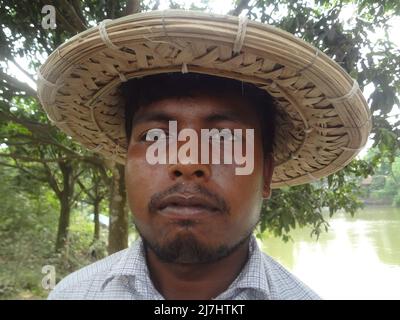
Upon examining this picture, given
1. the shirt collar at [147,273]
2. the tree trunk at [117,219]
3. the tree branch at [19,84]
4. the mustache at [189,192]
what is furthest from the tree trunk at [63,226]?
the mustache at [189,192]

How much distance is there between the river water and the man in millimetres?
5376

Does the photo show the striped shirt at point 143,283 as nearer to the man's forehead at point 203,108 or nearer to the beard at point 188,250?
the beard at point 188,250

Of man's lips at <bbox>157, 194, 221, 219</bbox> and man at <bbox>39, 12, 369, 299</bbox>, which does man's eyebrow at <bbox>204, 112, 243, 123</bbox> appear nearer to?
man at <bbox>39, 12, 369, 299</bbox>

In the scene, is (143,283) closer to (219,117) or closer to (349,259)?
(219,117)

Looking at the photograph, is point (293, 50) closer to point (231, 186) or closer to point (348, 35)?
point (231, 186)

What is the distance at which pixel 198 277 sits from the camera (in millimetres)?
1202

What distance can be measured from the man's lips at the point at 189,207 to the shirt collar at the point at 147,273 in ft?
0.87

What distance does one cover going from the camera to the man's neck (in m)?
1.19

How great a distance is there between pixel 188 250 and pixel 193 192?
0.51 feet

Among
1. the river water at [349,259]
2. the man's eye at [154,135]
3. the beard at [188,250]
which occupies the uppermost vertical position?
the man's eye at [154,135]

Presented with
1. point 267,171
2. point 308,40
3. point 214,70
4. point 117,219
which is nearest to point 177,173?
point 214,70

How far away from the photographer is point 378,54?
2703mm

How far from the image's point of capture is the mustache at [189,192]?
3.57 ft

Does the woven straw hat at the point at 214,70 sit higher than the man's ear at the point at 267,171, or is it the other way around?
the woven straw hat at the point at 214,70
